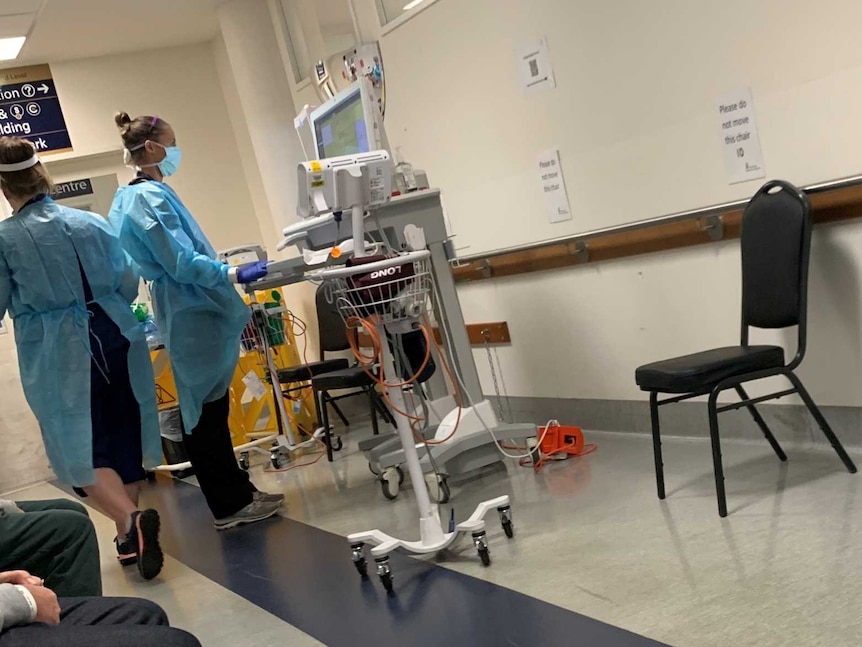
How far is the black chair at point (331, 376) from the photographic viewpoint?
4172 millimetres

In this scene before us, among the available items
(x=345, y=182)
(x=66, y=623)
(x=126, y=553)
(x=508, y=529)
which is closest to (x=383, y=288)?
(x=345, y=182)

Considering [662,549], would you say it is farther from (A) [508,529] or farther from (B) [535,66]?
(B) [535,66]

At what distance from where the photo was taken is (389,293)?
2.48 metres

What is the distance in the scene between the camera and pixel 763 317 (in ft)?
8.86

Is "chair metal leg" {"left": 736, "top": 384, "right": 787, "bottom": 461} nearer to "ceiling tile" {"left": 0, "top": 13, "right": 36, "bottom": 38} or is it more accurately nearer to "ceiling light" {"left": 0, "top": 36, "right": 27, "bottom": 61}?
"ceiling tile" {"left": 0, "top": 13, "right": 36, "bottom": 38}

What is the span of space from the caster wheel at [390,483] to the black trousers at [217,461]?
1.97 ft

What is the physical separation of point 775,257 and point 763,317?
19cm

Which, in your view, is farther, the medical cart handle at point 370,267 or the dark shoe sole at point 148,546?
the dark shoe sole at point 148,546

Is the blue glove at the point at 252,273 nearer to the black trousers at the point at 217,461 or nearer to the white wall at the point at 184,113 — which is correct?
the black trousers at the point at 217,461

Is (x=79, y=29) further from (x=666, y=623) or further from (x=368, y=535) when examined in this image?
(x=666, y=623)

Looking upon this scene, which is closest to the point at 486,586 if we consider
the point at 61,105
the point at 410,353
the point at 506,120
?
the point at 410,353

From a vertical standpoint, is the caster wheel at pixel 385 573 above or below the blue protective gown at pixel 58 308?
below

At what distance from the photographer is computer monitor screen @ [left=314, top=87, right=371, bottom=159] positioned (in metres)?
3.00

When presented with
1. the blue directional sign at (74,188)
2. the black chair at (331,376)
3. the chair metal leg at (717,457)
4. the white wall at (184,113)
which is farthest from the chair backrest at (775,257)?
the blue directional sign at (74,188)
